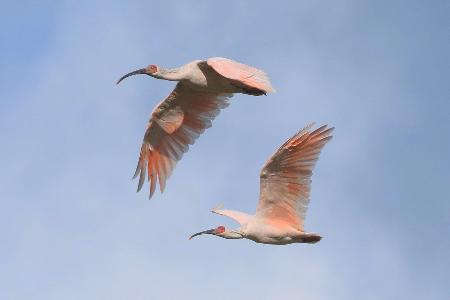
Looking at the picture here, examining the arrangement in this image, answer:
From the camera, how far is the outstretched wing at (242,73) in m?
23.6

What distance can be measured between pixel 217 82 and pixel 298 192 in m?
2.95

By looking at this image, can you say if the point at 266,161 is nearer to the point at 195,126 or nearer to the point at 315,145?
the point at 315,145

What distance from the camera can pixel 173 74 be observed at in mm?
26172

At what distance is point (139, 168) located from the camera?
28.6 m

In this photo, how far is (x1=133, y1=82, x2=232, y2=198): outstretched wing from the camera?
27.8m

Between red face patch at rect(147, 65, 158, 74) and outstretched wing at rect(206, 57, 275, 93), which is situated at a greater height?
red face patch at rect(147, 65, 158, 74)

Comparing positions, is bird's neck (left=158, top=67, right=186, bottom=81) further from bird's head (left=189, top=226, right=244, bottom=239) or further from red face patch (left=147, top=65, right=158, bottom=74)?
bird's head (left=189, top=226, right=244, bottom=239)

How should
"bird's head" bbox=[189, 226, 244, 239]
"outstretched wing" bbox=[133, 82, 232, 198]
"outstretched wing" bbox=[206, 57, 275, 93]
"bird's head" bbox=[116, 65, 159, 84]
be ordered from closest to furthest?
"outstretched wing" bbox=[206, 57, 275, 93], "bird's head" bbox=[189, 226, 244, 239], "bird's head" bbox=[116, 65, 159, 84], "outstretched wing" bbox=[133, 82, 232, 198]

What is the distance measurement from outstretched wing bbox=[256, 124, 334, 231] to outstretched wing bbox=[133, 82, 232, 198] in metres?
4.16

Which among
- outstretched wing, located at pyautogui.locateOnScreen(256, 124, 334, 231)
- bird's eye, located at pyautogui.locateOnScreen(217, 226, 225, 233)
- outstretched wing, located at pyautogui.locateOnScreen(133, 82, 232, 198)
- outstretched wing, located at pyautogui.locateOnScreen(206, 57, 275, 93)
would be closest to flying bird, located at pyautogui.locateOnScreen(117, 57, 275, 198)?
outstretched wing, located at pyautogui.locateOnScreen(133, 82, 232, 198)

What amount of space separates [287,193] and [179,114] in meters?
4.75

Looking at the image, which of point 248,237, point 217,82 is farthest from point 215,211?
point 217,82

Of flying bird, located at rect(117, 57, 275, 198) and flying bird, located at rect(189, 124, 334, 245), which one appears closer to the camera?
flying bird, located at rect(189, 124, 334, 245)

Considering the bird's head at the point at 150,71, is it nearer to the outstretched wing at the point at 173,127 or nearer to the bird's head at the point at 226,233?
the outstretched wing at the point at 173,127
